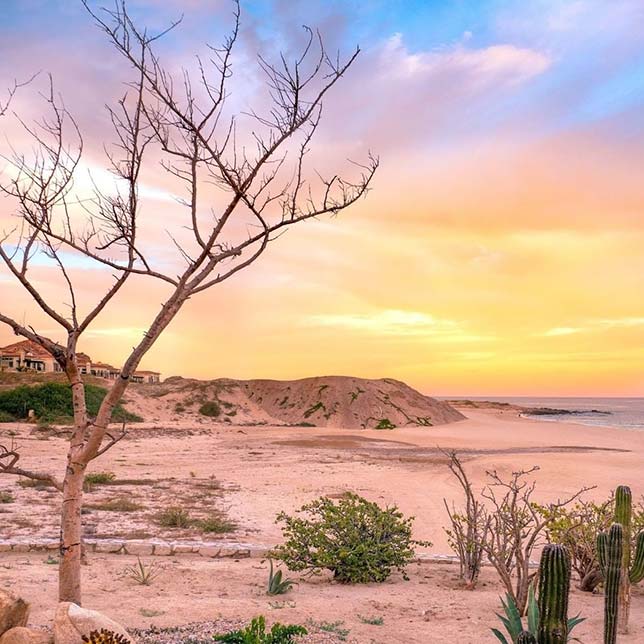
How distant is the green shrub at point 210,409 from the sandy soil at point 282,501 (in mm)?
6766

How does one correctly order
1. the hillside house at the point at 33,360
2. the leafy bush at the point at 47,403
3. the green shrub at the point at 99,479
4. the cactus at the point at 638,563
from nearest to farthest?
the cactus at the point at 638,563
the green shrub at the point at 99,479
the leafy bush at the point at 47,403
the hillside house at the point at 33,360

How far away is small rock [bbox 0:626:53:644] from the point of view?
6137 mm

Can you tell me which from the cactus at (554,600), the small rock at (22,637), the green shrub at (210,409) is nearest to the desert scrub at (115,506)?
the small rock at (22,637)

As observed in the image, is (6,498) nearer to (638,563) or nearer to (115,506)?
(115,506)

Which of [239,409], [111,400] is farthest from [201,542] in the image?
[239,409]

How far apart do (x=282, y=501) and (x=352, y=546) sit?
24.1ft

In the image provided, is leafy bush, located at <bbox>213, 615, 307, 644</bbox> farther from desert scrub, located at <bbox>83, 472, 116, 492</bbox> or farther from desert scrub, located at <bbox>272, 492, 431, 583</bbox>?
desert scrub, located at <bbox>83, 472, 116, 492</bbox>

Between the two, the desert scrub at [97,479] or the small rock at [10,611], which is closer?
the small rock at [10,611]

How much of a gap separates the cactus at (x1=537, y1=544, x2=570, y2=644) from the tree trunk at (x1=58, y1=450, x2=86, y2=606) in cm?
423

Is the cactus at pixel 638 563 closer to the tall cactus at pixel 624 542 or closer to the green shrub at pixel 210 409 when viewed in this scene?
the tall cactus at pixel 624 542

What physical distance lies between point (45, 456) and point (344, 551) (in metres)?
17.9

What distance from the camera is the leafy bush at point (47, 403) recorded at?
38656 mm

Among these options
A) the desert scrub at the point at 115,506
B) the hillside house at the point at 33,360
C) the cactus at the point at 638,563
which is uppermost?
the hillside house at the point at 33,360

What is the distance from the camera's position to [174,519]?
13.8 meters
